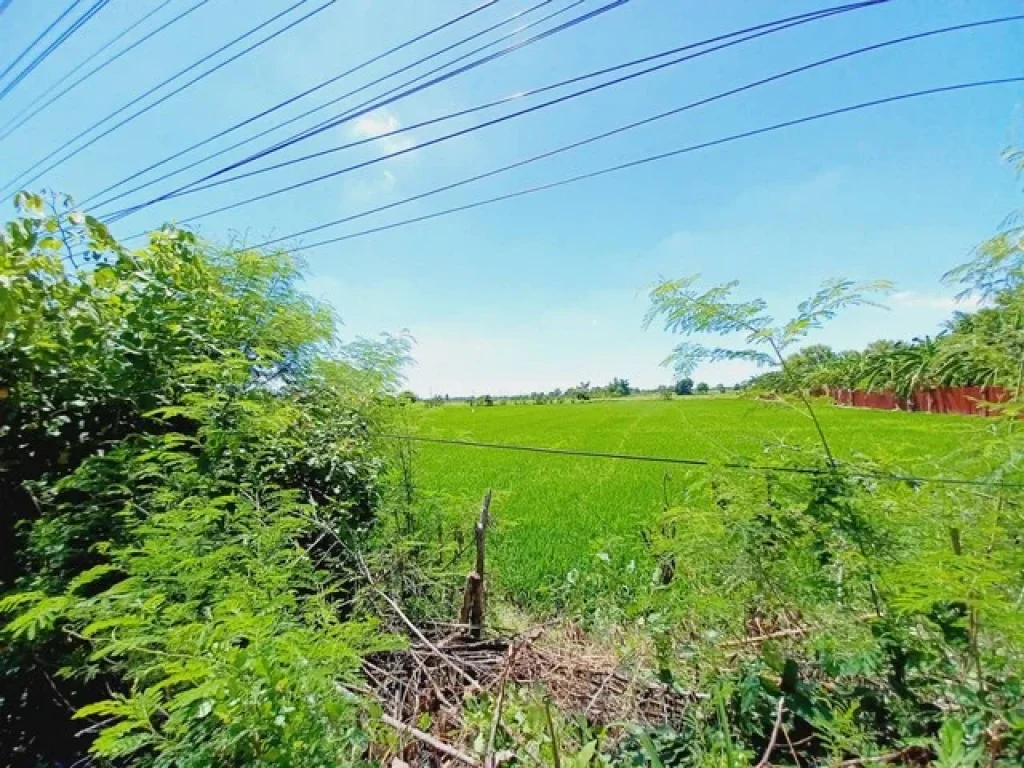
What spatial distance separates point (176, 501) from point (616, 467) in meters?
11.1

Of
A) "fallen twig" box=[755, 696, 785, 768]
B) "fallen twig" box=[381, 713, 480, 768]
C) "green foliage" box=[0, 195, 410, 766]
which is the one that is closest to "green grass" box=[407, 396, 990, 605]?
"fallen twig" box=[755, 696, 785, 768]

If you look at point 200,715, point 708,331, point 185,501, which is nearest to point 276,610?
point 200,715

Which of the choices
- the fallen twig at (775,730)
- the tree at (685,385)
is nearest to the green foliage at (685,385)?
the tree at (685,385)

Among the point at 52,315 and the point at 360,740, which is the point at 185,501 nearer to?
the point at 360,740

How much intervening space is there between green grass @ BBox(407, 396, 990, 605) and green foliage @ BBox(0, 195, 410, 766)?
3.00ft

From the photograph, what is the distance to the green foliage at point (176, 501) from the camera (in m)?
1.07

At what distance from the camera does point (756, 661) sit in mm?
1633

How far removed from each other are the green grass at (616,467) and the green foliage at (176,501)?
0.91 metres

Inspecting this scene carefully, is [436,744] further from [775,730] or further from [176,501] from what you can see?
[176,501]

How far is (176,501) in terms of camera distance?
6.39 feet

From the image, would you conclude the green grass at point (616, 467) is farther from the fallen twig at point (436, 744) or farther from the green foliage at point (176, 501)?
the fallen twig at point (436, 744)

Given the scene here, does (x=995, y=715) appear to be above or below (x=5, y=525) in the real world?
below

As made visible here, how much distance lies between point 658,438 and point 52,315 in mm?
16236

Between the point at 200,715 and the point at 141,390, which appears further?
the point at 141,390
